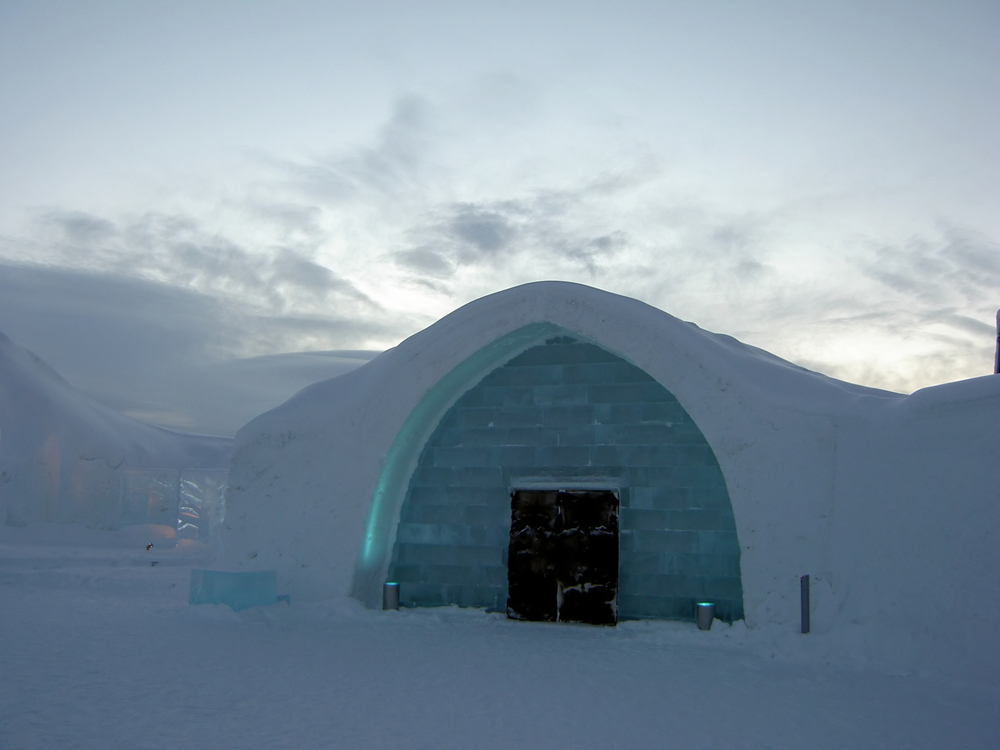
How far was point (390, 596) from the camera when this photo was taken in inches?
425

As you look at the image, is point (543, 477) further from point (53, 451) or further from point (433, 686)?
point (53, 451)

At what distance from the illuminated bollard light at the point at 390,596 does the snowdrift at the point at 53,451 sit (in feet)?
54.2

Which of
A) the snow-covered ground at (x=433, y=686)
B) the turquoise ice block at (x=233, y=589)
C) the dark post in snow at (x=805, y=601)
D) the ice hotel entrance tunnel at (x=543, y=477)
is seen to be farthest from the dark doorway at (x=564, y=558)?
the turquoise ice block at (x=233, y=589)

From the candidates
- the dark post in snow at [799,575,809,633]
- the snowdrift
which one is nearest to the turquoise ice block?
the dark post in snow at [799,575,809,633]

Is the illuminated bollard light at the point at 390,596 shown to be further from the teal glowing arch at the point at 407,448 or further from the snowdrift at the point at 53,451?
the snowdrift at the point at 53,451

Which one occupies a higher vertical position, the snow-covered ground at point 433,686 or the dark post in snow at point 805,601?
the dark post in snow at point 805,601

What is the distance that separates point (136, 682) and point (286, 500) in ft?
14.6

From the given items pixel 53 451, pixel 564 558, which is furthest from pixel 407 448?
pixel 53 451

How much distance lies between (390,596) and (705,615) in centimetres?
431

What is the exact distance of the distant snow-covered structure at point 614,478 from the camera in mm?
8211

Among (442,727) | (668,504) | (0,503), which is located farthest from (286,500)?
(0,503)

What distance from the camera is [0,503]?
71.5 ft

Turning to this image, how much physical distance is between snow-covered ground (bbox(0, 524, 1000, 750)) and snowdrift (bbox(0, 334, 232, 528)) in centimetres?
1314

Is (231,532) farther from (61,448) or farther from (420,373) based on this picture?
(61,448)
